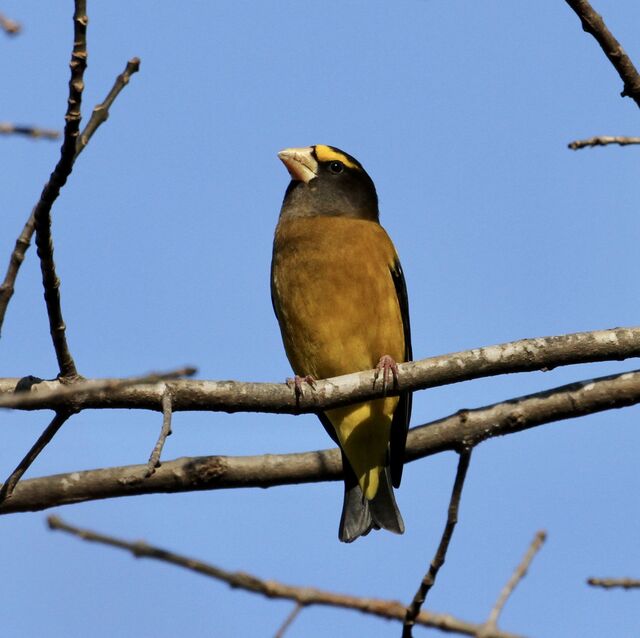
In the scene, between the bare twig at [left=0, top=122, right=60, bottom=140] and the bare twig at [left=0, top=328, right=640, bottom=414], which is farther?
the bare twig at [left=0, top=328, right=640, bottom=414]

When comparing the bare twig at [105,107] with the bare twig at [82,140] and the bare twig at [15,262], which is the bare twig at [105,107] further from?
the bare twig at [15,262]

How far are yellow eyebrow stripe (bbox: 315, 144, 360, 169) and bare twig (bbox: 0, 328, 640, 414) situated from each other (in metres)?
2.77

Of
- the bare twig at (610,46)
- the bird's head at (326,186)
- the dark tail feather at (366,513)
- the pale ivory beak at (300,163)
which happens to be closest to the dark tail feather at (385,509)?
the dark tail feather at (366,513)

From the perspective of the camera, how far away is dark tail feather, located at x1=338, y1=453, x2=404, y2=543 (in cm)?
614

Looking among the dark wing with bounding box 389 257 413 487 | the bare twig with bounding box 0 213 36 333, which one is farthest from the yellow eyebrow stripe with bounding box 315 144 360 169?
the bare twig with bounding box 0 213 36 333

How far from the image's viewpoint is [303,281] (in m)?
6.05

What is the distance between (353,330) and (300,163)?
1.55 m

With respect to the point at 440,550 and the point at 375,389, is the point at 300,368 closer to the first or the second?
the point at 375,389

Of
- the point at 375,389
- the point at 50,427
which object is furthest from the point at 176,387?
the point at 375,389

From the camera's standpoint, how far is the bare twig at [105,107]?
3299 millimetres

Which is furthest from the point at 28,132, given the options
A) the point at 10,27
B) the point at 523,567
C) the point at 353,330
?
the point at 353,330

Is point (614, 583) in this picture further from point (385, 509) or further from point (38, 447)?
point (385, 509)

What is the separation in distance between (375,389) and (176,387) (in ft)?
3.00

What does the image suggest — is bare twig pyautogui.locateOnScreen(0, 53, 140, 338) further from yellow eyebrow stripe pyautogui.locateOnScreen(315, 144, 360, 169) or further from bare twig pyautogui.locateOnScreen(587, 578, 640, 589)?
yellow eyebrow stripe pyautogui.locateOnScreen(315, 144, 360, 169)
